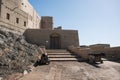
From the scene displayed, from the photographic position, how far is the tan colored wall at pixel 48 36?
21.4m

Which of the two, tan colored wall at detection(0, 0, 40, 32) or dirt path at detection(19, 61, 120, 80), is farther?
tan colored wall at detection(0, 0, 40, 32)

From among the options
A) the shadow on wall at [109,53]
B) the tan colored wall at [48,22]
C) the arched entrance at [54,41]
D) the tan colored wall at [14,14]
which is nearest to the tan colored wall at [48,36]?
the arched entrance at [54,41]

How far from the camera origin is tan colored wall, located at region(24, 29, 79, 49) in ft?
70.3

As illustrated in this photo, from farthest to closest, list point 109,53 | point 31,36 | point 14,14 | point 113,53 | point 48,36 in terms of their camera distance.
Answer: point 48,36
point 31,36
point 14,14
point 109,53
point 113,53

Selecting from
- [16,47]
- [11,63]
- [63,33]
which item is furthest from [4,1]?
[11,63]

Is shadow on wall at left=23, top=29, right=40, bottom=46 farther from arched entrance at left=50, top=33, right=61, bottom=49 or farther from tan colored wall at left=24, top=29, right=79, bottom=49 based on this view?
arched entrance at left=50, top=33, right=61, bottom=49

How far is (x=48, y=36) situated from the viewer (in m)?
21.9

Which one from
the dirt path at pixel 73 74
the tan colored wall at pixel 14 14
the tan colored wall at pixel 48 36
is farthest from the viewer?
the tan colored wall at pixel 48 36

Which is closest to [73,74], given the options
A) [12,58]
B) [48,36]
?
[12,58]

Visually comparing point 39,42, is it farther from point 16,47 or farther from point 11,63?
point 11,63

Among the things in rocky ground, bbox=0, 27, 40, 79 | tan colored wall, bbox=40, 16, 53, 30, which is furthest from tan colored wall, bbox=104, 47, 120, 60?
tan colored wall, bbox=40, 16, 53, 30

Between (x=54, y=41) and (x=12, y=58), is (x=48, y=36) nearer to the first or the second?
(x=54, y=41)

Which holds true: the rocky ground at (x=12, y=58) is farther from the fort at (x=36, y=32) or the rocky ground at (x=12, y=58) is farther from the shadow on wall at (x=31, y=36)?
the fort at (x=36, y=32)

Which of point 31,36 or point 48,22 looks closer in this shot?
point 31,36
